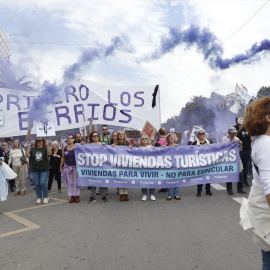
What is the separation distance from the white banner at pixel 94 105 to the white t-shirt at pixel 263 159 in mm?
6560

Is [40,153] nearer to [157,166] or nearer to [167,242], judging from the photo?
[157,166]

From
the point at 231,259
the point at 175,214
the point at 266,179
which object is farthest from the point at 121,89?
the point at 266,179

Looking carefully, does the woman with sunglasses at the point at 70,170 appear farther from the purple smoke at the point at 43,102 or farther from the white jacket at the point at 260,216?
the white jacket at the point at 260,216

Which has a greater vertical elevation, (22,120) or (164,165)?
(22,120)

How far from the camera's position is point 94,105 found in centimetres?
847

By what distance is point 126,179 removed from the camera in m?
7.04

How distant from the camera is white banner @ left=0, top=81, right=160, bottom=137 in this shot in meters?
8.14

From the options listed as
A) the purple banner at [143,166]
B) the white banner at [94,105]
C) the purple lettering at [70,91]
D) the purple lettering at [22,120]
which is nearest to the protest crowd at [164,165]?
the purple banner at [143,166]

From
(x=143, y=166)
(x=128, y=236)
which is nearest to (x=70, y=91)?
(x=143, y=166)

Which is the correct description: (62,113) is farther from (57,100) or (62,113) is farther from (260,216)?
(260,216)

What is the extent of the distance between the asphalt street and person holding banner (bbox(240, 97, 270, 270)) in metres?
1.61

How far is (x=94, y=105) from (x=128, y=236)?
197 inches

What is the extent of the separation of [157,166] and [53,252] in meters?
3.84

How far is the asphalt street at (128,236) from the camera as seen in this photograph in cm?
340
